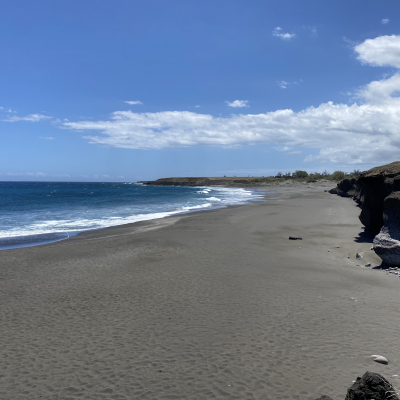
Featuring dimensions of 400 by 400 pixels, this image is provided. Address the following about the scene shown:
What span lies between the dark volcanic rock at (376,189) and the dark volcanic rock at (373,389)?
11.4 metres

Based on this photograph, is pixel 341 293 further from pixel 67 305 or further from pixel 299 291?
pixel 67 305

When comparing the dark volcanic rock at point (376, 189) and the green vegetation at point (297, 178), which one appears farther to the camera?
the green vegetation at point (297, 178)

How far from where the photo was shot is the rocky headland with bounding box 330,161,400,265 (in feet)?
38.4

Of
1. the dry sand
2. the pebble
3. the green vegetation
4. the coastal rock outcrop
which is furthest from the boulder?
the green vegetation

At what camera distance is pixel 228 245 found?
1602 cm

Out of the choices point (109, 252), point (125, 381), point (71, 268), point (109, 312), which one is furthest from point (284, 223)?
point (125, 381)

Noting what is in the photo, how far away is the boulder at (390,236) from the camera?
11.6m

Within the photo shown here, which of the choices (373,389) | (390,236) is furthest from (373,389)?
(390,236)

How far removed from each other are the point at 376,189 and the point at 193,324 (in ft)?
41.3

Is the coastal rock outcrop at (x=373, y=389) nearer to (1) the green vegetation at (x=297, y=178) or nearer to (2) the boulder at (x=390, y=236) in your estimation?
(2) the boulder at (x=390, y=236)

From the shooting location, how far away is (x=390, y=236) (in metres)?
11.8

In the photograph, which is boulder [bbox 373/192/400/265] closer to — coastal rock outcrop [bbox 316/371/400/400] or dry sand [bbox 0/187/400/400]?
dry sand [bbox 0/187/400/400]

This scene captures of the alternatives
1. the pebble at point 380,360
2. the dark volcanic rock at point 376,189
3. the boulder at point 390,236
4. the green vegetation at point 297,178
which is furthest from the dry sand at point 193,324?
the green vegetation at point 297,178

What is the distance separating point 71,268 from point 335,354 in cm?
974
